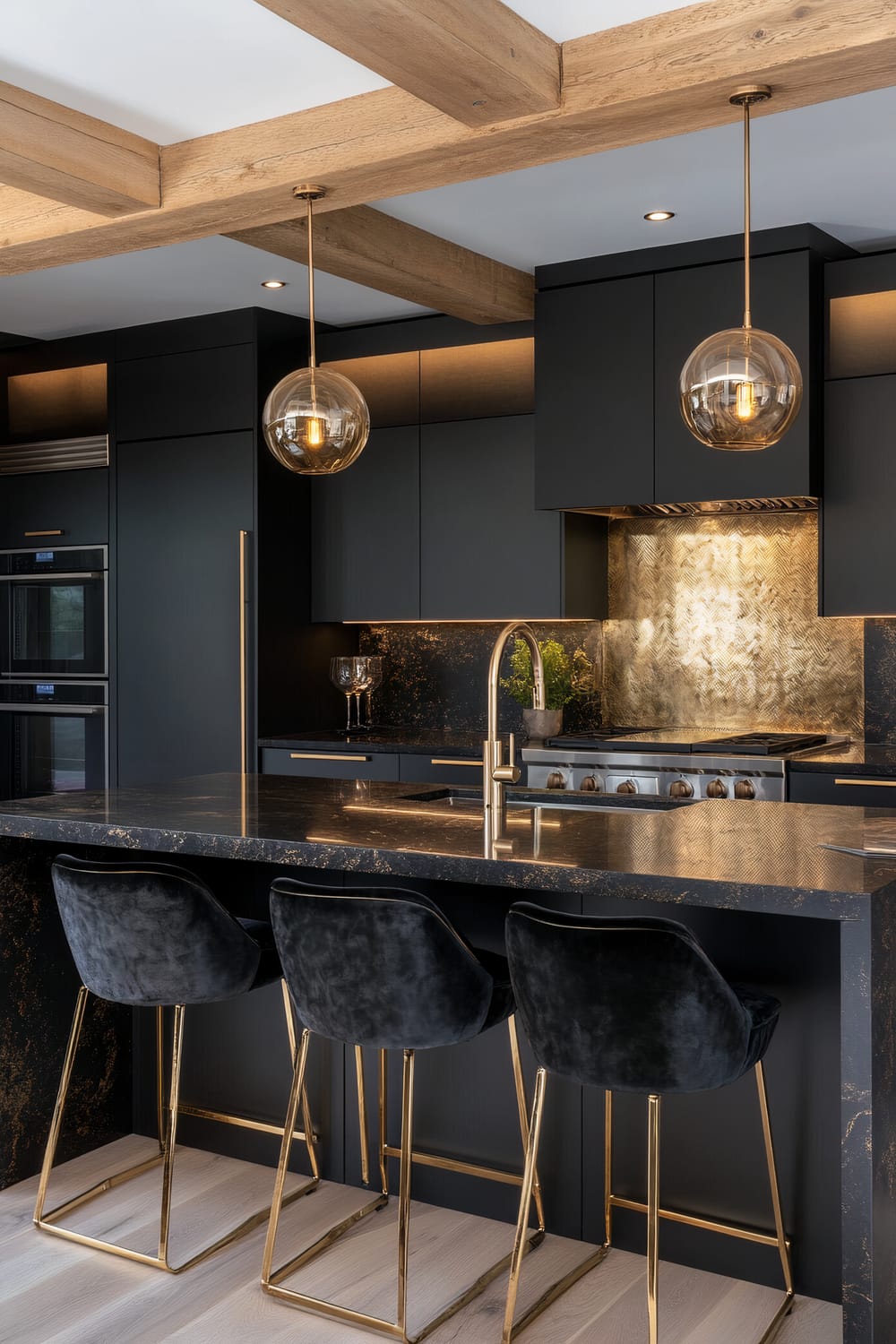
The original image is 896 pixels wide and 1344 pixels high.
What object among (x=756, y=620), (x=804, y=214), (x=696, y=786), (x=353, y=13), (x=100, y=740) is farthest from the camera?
(x=100, y=740)

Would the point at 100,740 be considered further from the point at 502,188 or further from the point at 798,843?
the point at 798,843

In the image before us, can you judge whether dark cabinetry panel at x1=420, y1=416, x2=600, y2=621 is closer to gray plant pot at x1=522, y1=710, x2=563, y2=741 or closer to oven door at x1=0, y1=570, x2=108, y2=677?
gray plant pot at x1=522, y1=710, x2=563, y2=741

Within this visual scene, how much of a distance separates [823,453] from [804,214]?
788 mm

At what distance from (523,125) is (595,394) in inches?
79.1

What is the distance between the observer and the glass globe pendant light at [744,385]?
2646 mm

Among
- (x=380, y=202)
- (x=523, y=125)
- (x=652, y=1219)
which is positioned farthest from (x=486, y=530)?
(x=652, y=1219)

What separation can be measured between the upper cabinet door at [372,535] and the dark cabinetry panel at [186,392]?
0.51 metres

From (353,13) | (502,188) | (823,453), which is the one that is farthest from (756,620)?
(353,13)

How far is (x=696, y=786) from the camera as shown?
14.5ft

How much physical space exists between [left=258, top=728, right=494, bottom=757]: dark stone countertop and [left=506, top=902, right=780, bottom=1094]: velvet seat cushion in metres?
2.42

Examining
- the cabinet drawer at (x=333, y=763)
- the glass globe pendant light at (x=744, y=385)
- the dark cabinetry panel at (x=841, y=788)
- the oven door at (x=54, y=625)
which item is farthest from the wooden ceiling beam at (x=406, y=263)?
the oven door at (x=54, y=625)

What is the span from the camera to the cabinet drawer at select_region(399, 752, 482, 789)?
488 centimetres

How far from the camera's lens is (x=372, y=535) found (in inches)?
214

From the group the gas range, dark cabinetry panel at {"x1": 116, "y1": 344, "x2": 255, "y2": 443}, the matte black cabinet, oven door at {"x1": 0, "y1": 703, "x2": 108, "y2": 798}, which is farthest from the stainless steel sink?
oven door at {"x1": 0, "y1": 703, "x2": 108, "y2": 798}
